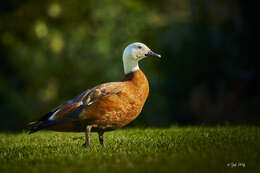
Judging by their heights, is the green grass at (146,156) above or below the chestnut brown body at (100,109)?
below

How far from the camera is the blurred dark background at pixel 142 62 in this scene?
54.3 feet

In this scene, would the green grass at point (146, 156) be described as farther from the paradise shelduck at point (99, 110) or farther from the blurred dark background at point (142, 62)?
the blurred dark background at point (142, 62)

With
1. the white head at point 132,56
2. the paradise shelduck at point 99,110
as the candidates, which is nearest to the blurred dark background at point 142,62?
the white head at point 132,56

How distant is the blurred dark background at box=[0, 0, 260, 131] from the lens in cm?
1655

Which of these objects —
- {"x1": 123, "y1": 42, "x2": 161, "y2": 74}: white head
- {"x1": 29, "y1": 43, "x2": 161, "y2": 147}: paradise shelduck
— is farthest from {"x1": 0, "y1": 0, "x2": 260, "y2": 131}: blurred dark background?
{"x1": 29, "y1": 43, "x2": 161, "y2": 147}: paradise shelduck

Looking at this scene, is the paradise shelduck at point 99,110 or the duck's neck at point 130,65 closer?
the paradise shelduck at point 99,110

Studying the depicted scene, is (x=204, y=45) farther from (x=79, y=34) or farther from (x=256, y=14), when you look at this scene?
(x=79, y=34)

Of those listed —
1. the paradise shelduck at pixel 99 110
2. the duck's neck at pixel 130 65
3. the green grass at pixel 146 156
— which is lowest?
the green grass at pixel 146 156

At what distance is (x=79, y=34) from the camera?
19.3m

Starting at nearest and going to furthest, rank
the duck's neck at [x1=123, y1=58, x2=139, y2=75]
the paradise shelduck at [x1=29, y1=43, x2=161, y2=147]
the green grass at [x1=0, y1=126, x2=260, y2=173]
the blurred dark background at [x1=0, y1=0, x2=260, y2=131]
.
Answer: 1. the green grass at [x1=0, y1=126, x2=260, y2=173]
2. the paradise shelduck at [x1=29, y1=43, x2=161, y2=147]
3. the duck's neck at [x1=123, y1=58, x2=139, y2=75]
4. the blurred dark background at [x1=0, y1=0, x2=260, y2=131]

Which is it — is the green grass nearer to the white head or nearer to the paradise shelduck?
the paradise shelduck

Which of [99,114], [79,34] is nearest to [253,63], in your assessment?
[79,34]

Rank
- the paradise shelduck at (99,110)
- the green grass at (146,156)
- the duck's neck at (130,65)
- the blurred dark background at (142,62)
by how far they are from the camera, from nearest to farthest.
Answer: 1. the green grass at (146,156)
2. the paradise shelduck at (99,110)
3. the duck's neck at (130,65)
4. the blurred dark background at (142,62)

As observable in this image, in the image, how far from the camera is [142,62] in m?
18.2
